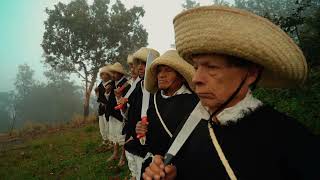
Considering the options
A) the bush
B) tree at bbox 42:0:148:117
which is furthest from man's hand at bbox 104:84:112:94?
tree at bbox 42:0:148:117

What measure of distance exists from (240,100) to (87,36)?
3033 centimetres

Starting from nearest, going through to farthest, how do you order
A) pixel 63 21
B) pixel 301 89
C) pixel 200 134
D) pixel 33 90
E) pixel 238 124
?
pixel 238 124
pixel 200 134
pixel 301 89
pixel 63 21
pixel 33 90

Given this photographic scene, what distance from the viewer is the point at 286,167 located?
1.72 m

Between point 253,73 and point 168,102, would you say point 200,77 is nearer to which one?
point 253,73

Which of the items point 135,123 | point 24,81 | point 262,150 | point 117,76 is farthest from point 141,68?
point 24,81

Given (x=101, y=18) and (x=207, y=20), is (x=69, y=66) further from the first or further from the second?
(x=207, y=20)

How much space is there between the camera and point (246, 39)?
188 centimetres

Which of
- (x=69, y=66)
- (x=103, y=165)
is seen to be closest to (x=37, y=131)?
(x=69, y=66)

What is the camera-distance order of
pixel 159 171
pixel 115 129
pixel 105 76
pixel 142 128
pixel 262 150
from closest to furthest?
1. pixel 262 150
2. pixel 159 171
3. pixel 142 128
4. pixel 115 129
5. pixel 105 76

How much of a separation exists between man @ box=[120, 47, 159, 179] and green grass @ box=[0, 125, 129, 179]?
2.69 meters

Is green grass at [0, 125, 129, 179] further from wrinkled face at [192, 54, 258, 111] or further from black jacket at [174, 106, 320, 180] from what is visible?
wrinkled face at [192, 54, 258, 111]

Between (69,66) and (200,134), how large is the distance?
3152 centimetres

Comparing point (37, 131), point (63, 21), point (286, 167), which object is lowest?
point (37, 131)

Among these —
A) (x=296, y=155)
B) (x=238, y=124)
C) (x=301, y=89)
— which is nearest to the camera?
(x=296, y=155)
